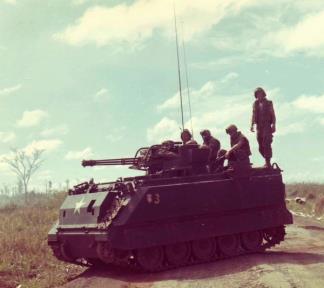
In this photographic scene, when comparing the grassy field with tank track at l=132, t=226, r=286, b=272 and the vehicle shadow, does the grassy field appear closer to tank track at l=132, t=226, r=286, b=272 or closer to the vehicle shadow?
the vehicle shadow

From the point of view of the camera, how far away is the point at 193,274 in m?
10.5

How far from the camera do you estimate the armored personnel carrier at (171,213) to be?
11117 mm

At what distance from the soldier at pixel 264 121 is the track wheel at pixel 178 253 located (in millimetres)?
3278

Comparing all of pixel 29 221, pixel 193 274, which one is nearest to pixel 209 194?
pixel 193 274

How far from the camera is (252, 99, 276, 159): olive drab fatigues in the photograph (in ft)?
45.2

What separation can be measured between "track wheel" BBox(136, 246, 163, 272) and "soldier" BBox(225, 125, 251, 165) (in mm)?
2872

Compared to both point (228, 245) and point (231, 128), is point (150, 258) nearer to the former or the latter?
point (228, 245)

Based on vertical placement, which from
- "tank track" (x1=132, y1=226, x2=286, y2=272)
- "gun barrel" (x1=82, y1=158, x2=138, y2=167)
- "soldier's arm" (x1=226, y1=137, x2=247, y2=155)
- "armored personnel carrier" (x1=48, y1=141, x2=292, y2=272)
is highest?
"soldier's arm" (x1=226, y1=137, x2=247, y2=155)

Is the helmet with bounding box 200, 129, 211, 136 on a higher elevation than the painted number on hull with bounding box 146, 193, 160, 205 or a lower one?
higher

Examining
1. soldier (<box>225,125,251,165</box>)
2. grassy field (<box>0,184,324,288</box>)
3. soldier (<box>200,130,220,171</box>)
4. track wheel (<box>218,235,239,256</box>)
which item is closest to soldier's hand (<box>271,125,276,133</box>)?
soldier (<box>225,125,251,165</box>)

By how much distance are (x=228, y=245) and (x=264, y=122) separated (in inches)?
126

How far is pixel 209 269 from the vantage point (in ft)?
35.9

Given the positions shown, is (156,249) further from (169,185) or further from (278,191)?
(278,191)

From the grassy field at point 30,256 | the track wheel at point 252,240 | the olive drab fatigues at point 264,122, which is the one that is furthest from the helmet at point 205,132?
the grassy field at point 30,256
